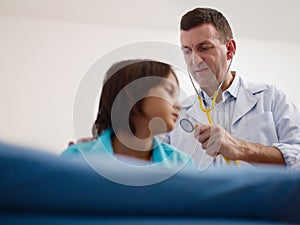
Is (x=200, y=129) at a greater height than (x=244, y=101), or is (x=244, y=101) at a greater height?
(x=244, y=101)

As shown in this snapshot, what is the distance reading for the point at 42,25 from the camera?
106 inches

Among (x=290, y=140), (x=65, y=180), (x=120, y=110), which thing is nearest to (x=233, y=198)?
(x=65, y=180)

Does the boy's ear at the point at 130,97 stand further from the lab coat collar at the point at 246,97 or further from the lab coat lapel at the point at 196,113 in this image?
the lab coat collar at the point at 246,97

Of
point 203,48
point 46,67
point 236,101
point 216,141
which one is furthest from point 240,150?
point 46,67

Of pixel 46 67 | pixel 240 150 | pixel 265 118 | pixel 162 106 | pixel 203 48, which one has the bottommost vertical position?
pixel 162 106

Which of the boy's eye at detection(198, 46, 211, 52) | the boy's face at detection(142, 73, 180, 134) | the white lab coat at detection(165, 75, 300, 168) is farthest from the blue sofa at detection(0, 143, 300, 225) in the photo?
the boy's eye at detection(198, 46, 211, 52)

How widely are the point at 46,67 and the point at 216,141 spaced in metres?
1.76

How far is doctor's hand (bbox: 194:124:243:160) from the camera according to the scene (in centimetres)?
100

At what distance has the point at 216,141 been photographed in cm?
113

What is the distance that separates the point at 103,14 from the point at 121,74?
2.01m

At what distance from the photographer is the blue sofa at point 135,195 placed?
395mm

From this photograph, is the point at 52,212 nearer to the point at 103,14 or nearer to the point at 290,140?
the point at 290,140

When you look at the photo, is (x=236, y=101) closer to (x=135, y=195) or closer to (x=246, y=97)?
(x=246, y=97)

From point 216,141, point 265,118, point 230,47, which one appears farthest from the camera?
point 230,47
